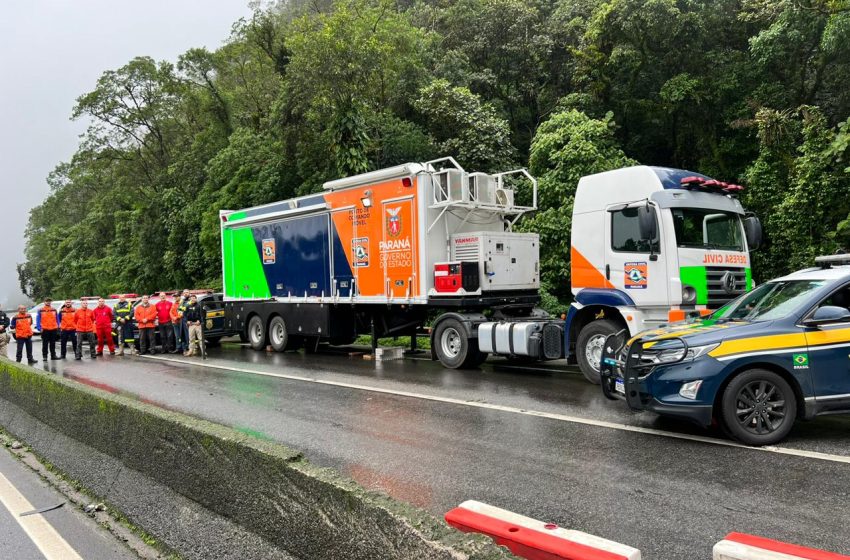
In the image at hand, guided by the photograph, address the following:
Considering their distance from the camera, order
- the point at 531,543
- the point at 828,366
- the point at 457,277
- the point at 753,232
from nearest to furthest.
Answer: the point at 531,543, the point at 828,366, the point at 753,232, the point at 457,277

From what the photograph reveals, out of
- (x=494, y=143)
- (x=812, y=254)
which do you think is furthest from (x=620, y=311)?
(x=494, y=143)

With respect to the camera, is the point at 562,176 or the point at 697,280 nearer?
the point at 697,280

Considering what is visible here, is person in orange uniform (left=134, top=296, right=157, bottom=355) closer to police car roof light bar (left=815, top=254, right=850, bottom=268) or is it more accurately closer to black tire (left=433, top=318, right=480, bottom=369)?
black tire (left=433, top=318, right=480, bottom=369)

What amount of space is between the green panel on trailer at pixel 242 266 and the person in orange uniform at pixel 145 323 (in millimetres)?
2085

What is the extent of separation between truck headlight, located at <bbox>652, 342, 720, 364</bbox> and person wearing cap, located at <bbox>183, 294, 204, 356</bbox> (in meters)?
12.9

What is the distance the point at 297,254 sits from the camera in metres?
15.4

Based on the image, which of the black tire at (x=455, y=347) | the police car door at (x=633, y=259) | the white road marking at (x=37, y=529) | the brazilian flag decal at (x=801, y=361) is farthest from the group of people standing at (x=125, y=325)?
the brazilian flag decal at (x=801, y=361)

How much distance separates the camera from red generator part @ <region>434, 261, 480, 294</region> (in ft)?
38.1

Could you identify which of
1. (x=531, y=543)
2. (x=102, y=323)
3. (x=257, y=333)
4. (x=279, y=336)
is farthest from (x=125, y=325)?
(x=531, y=543)

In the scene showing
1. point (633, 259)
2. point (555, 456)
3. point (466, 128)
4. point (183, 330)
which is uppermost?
point (466, 128)

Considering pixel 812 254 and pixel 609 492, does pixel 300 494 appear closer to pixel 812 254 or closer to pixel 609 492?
pixel 609 492

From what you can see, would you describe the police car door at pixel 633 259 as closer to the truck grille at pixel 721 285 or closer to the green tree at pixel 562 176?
the truck grille at pixel 721 285

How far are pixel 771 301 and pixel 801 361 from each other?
83cm

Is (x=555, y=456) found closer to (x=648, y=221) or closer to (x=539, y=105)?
(x=648, y=221)
